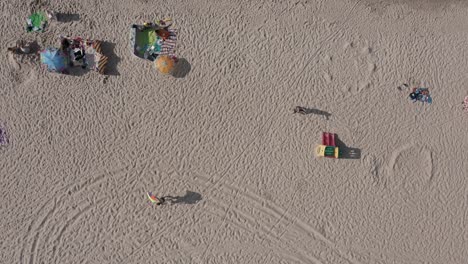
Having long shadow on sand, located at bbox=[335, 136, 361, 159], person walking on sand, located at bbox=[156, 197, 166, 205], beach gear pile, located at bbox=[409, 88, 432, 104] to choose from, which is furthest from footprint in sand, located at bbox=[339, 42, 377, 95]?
person walking on sand, located at bbox=[156, 197, 166, 205]

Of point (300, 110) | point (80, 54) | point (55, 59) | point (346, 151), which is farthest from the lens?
point (346, 151)

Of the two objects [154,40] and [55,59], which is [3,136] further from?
[154,40]

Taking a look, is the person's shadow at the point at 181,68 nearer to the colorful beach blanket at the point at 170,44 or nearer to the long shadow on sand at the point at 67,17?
the colorful beach blanket at the point at 170,44

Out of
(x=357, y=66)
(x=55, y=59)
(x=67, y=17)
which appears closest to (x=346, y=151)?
(x=357, y=66)

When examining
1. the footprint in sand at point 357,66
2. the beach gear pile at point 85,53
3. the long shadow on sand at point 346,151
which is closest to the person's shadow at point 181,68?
the beach gear pile at point 85,53

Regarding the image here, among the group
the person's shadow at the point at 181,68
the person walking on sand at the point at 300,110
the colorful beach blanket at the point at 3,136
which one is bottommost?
the colorful beach blanket at the point at 3,136

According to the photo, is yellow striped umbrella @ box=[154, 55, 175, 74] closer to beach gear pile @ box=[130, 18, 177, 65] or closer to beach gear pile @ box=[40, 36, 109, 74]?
beach gear pile @ box=[130, 18, 177, 65]

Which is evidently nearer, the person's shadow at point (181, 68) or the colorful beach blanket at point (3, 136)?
the colorful beach blanket at point (3, 136)
